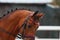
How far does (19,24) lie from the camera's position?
3.57 m

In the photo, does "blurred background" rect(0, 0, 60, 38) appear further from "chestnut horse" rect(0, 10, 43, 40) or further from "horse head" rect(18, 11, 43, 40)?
"horse head" rect(18, 11, 43, 40)

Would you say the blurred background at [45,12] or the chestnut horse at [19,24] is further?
the blurred background at [45,12]

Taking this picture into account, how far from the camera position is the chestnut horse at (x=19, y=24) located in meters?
3.51

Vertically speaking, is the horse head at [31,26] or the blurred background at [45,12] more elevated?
the blurred background at [45,12]

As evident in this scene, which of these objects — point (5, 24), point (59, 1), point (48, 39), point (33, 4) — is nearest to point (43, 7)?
point (33, 4)

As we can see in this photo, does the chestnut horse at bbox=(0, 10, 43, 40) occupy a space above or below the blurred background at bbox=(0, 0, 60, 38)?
below

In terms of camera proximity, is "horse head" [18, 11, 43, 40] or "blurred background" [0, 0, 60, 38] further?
"blurred background" [0, 0, 60, 38]

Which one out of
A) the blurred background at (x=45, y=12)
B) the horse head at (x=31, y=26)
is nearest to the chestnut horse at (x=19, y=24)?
the horse head at (x=31, y=26)

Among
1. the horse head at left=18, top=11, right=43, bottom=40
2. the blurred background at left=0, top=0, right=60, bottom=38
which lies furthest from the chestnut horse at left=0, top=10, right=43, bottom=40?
the blurred background at left=0, top=0, right=60, bottom=38

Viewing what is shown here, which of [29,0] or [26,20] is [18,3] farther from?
[26,20]

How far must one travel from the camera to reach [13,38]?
146 inches

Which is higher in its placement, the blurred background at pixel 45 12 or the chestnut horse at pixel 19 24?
the blurred background at pixel 45 12

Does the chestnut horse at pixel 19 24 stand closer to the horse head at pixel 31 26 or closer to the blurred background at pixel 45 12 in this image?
the horse head at pixel 31 26

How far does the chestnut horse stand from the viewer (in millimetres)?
3508
